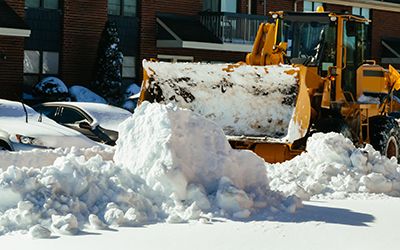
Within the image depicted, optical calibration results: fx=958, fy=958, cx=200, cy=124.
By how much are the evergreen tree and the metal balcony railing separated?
179 inches

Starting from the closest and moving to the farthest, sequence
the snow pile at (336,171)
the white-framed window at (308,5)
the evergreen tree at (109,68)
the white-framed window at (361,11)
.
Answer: the snow pile at (336,171), the evergreen tree at (109,68), the white-framed window at (308,5), the white-framed window at (361,11)

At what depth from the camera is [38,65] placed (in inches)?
1156

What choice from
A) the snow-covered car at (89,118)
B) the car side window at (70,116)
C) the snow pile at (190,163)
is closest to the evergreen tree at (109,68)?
the snow-covered car at (89,118)

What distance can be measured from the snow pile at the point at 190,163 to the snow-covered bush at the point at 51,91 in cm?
1721

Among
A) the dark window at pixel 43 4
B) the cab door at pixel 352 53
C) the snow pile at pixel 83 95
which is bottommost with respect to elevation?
the snow pile at pixel 83 95

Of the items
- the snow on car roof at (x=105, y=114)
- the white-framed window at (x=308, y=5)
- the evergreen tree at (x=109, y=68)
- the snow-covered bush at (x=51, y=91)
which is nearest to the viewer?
the snow on car roof at (x=105, y=114)

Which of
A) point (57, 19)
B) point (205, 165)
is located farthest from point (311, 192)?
point (57, 19)

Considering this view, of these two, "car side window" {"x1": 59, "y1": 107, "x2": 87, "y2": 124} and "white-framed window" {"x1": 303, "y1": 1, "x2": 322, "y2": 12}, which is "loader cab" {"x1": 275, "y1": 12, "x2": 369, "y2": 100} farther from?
"white-framed window" {"x1": 303, "y1": 1, "x2": 322, "y2": 12}

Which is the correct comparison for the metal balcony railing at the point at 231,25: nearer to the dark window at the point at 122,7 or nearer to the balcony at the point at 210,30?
the balcony at the point at 210,30

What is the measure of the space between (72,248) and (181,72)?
844 centimetres

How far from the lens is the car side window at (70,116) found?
57.9 ft

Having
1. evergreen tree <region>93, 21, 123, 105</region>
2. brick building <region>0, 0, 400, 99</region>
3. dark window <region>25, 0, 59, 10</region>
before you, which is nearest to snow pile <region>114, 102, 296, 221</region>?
brick building <region>0, 0, 400, 99</region>

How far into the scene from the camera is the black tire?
55.7 ft

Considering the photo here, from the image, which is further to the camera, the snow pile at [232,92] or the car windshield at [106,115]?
the car windshield at [106,115]
